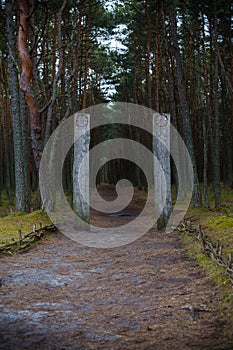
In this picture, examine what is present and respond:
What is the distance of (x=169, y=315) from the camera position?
4371mm

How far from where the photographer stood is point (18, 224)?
11852 mm

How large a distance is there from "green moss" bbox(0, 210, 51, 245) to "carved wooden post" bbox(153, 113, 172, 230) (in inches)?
138

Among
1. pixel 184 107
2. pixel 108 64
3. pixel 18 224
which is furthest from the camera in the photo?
pixel 108 64

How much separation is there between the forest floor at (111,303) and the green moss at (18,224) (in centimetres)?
204

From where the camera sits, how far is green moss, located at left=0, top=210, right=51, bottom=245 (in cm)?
986

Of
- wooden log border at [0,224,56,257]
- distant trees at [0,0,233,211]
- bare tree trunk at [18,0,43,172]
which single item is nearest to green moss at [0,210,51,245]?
wooden log border at [0,224,56,257]

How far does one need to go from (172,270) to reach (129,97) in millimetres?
32034

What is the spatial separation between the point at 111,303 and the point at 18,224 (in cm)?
748

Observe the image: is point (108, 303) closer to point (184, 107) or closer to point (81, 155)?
point (81, 155)

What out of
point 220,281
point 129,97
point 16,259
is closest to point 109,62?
point 129,97

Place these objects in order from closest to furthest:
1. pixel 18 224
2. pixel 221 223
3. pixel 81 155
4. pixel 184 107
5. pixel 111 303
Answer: pixel 111 303
pixel 221 223
pixel 81 155
pixel 18 224
pixel 184 107

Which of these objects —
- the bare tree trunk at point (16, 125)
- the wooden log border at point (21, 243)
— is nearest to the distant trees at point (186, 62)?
the bare tree trunk at point (16, 125)

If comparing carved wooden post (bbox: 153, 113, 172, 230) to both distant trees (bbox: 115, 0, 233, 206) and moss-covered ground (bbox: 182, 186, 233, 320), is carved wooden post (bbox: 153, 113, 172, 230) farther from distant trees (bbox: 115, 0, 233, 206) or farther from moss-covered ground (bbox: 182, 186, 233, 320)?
A: distant trees (bbox: 115, 0, 233, 206)

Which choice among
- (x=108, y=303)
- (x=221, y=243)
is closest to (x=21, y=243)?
(x=221, y=243)
